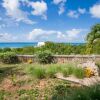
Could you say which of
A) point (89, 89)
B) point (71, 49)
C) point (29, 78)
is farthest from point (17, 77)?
point (71, 49)

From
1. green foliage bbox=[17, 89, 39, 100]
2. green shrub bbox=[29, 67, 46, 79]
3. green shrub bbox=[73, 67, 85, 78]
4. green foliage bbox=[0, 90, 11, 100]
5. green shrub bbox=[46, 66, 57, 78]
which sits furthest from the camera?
green shrub bbox=[46, 66, 57, 78]

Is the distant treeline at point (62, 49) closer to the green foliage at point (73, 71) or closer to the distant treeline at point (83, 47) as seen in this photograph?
the distant treeline at point (83, 47)

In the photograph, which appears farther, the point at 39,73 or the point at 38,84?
the point at 39,73

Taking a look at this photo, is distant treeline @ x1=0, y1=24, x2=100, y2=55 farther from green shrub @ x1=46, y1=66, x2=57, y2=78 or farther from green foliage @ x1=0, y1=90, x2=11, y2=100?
green foliage @ x1=0, y1=90, x2=11, y2=100

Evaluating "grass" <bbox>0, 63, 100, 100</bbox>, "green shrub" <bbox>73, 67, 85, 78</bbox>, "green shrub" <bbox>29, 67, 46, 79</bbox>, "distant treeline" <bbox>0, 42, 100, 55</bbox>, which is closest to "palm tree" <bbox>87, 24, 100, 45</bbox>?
"distant treeline" <bbox>0, 42, 100, 55</bbox>

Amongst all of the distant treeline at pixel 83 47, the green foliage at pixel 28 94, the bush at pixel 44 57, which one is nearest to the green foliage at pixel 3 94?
the green foliage at pixel 28 94

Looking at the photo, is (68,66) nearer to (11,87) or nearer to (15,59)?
(11,87)

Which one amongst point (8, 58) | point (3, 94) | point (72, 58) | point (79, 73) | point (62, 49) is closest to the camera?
point (3, 94)

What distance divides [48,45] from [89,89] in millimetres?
15033

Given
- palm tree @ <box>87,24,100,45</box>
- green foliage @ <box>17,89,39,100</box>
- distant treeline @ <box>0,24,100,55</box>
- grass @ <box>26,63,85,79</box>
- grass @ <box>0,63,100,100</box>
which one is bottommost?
green foliage @ <box>17,89,39,100</box>

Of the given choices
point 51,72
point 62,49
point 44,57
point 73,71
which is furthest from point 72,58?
point 51,72

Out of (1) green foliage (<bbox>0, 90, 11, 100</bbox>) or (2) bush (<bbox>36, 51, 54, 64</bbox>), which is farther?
(2) bush (<bbox>36, 51, 54, 64</bbox>)

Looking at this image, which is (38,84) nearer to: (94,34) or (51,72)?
(51,72)

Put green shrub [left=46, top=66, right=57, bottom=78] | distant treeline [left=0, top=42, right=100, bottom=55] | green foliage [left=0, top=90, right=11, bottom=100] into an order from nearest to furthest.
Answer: green foliage [left=0, top=90, right=11, bottom=100], green shrub [left=46, top=66, right=57, bottom=78], distant treeline [left=0, top=42, right=100, bottom=55]
